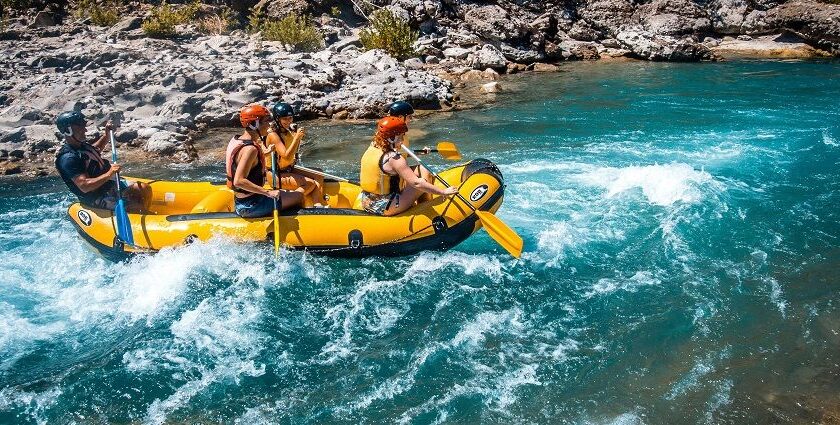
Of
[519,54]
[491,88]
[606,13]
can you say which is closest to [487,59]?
[519,54]

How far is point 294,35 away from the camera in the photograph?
1789 centimetres

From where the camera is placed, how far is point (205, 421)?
4652 millimetres

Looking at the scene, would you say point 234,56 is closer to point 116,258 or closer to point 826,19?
point 116,258

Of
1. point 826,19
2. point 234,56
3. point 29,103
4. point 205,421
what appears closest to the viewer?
point 205,421

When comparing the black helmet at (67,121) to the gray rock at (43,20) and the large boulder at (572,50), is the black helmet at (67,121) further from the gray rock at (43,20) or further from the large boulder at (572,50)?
the large boulder at (572,50)

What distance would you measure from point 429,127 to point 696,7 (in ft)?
51.5

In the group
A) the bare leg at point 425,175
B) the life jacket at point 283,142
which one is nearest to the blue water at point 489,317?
the bare leg at point 425,175

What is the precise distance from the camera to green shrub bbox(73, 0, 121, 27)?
19516 mm

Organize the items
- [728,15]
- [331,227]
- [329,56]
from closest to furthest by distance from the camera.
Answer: [331,227], [329,56], [728,15]

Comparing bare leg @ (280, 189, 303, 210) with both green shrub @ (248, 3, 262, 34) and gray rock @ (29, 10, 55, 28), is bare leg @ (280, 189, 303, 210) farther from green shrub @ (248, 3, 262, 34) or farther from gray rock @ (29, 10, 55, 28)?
gray rock @ (29, 10, 55, 28)

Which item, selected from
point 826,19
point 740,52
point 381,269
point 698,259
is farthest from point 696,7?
point 381,269

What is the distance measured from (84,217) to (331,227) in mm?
2728

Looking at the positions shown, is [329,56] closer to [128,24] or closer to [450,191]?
[128,24]

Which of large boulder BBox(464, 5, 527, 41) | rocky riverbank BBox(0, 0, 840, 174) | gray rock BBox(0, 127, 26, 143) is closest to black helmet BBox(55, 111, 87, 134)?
rocky riverbank BBox(0, 0, 840, 174)
